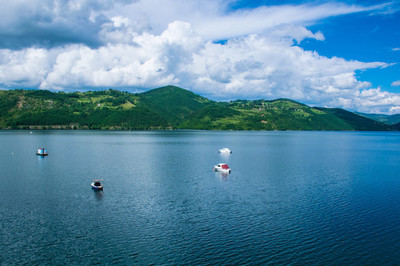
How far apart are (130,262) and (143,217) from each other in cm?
1386

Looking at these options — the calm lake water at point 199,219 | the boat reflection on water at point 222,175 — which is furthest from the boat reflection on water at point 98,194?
the boat reflection on water at point 222,175

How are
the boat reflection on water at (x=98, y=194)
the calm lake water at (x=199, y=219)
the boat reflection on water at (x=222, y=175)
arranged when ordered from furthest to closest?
1. the boat reflection on water at (x=222, y=175)
2. the boat reflection on water at (x=98, y=194)
3. the calm lake water at (x=199, y=219)

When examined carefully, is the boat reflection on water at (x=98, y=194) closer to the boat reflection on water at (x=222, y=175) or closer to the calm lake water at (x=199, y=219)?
the calm lake water at (x=199, y=219)

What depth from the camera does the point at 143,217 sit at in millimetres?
42094

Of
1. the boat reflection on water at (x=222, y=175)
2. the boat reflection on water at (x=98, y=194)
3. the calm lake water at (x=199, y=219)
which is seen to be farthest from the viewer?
the boat reflection on water at (x=222, y=175)

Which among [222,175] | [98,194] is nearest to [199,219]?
[98,194]

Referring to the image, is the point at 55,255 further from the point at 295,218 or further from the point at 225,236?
the point at 295,218

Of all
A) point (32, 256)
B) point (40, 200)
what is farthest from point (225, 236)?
point (40, 200)

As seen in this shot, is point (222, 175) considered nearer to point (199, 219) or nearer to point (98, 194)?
point (98, 194)

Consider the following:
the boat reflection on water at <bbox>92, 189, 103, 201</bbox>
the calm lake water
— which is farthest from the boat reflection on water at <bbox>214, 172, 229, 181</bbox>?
the boat reflection on water at <bbox>92, 189, 103, 201</bbox>

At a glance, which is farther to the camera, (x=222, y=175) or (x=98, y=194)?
(x=222, y=175)

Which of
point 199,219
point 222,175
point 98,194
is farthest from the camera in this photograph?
point 222,175

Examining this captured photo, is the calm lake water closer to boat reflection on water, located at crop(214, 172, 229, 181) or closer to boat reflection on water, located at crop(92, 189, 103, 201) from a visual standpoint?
boat reflection on water, located at crop(92, 189, 103, 201)

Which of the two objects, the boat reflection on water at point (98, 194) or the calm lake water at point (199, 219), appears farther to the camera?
the boat reflection on water at point (98, 194)
